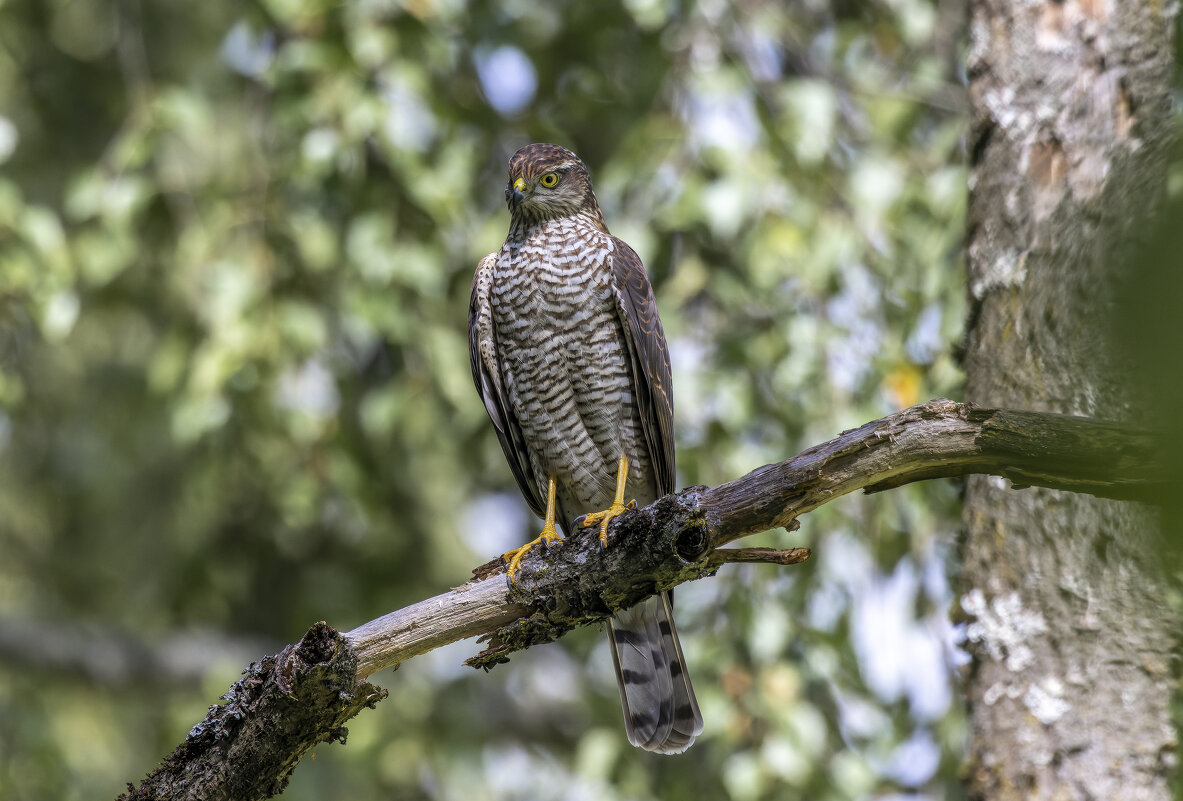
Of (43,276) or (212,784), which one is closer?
(212,784)

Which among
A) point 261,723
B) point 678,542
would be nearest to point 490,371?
point 678,542

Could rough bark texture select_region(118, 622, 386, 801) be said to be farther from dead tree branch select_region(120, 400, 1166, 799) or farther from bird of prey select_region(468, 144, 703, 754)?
bird of prey select_region(468, 144, 703, 754)

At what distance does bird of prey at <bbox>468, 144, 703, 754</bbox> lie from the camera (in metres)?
3.32

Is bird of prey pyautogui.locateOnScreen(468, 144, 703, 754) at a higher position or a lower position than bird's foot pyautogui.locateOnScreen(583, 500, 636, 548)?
higher

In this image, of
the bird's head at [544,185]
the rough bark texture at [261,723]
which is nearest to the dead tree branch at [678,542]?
the rough bark texture at [261,723]

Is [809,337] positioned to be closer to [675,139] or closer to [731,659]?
[675,139]

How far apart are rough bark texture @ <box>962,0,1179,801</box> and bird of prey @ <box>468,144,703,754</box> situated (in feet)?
3.09

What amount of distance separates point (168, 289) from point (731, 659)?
2906 mm

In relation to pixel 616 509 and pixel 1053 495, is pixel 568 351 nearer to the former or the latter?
pixel 616 509

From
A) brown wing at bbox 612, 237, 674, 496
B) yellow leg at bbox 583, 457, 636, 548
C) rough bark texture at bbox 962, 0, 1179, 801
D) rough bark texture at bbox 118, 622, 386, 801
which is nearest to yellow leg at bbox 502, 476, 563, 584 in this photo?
yellow leg at bbox 583, 457, 636, 548

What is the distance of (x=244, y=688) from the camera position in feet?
6.98

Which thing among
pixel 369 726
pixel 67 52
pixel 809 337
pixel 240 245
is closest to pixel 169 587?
pixel 369 726

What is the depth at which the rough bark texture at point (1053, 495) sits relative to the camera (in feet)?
8.74

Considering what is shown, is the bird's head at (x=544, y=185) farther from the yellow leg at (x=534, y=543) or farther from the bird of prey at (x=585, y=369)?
the yellow leg at (x=534, y=543)
